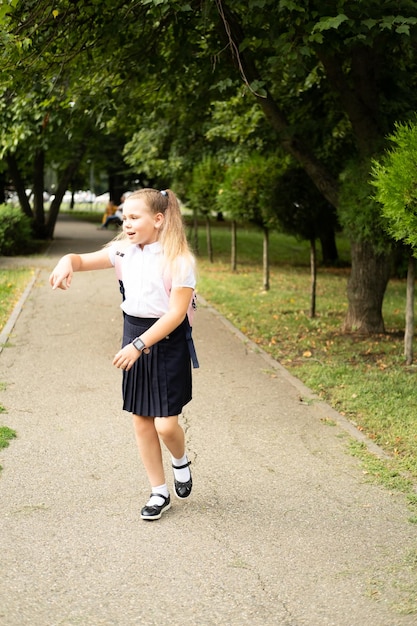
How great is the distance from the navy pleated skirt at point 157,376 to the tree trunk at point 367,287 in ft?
23.4

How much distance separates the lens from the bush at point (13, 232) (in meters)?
23.2

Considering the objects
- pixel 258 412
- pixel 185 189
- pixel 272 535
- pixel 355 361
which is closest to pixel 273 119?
pixel 355 361

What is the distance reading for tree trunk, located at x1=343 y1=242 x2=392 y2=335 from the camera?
38.9ft

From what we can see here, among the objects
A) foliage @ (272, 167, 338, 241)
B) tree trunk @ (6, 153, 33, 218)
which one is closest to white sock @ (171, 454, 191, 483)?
foliage @ (272, 167, 338, 241)

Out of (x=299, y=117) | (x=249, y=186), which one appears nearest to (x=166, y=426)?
(x=299, y=117)

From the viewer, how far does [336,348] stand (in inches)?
427

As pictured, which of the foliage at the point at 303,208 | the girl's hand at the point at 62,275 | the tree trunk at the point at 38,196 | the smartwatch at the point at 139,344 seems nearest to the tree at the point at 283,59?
the foliage at the point at 303,208

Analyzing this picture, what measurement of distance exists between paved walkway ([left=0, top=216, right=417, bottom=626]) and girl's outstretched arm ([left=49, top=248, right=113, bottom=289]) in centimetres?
129

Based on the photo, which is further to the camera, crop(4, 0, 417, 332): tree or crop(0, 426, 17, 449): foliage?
crop(4, 0, 417, 332): tree

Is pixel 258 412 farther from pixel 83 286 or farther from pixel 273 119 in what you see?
pixel 83 286

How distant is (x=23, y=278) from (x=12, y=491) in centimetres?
1293

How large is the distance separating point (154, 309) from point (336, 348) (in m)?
6.16

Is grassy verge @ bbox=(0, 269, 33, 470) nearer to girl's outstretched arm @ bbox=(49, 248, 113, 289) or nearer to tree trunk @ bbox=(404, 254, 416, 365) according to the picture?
tree trunk @ bbox=(404, 254, 416, 365)

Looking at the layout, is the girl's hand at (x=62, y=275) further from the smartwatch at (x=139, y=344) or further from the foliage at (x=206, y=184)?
the foliage at (x=206, y=184)
